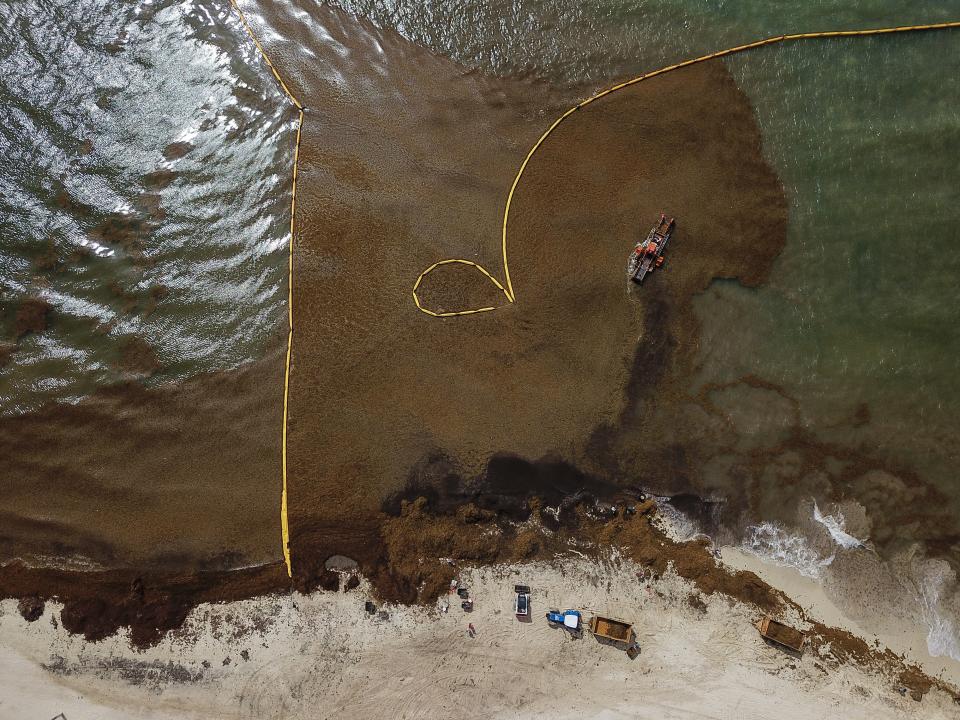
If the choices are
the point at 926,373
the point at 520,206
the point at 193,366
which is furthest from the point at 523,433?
the point at 926,373

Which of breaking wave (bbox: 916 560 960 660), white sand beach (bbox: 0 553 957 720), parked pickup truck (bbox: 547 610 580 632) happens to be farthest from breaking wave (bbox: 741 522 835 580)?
parked pickup truck (bbox: 547 610 580 632)

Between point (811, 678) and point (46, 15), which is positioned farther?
point (46, 15)

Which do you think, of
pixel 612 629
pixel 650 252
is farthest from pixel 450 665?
pixel 650 252

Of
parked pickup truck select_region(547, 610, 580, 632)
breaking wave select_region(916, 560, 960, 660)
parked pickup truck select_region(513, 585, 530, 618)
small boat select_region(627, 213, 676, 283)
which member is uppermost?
small boat select_region(627, 213, 676, 283)

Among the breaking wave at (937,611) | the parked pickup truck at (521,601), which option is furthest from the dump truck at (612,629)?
the breaking wave at (937,611)

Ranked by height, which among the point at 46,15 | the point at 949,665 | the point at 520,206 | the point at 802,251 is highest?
the point at 46,15

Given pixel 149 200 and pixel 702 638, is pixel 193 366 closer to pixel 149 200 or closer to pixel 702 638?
pixel 149 200

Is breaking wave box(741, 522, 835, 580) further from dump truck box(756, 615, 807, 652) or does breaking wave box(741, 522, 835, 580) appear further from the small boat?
the small boat
